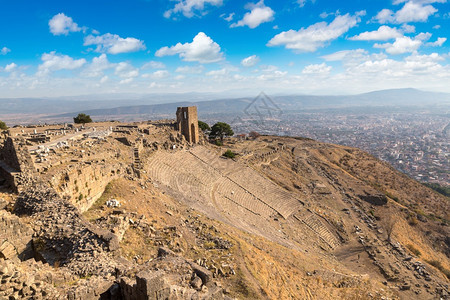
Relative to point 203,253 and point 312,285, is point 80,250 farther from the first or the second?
point 312,285

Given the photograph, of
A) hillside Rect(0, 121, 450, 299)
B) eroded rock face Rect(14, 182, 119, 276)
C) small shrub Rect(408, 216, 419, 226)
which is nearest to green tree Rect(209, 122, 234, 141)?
hillside Rect(0, 121, 450, 299)

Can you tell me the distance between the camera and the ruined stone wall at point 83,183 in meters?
13.8

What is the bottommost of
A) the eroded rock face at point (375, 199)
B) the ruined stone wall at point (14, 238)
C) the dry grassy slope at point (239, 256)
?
the eroded rock face at point (375, 199)

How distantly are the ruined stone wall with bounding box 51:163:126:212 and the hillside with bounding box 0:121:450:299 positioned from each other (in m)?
0.07

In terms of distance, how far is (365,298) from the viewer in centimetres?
1565

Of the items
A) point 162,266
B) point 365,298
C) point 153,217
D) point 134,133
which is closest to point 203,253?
point 153,217

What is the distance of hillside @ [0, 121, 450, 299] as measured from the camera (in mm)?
8844

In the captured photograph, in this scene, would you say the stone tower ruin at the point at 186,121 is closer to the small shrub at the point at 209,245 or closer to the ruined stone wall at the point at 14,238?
the small shrub at the point at 209,245

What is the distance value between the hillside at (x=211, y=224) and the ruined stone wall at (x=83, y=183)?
0.22 feet

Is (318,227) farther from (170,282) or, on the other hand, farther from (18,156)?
(18,156)

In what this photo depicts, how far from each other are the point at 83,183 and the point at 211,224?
8164 mm

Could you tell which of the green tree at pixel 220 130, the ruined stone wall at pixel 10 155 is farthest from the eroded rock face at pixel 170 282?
the green tree at pixel 220 130

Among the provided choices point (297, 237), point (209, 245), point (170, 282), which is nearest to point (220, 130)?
point (297, 237)

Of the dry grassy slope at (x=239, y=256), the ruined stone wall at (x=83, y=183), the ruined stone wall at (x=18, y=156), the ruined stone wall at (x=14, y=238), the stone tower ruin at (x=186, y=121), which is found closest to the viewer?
the ruined stone wall at (x=14, y=238)
